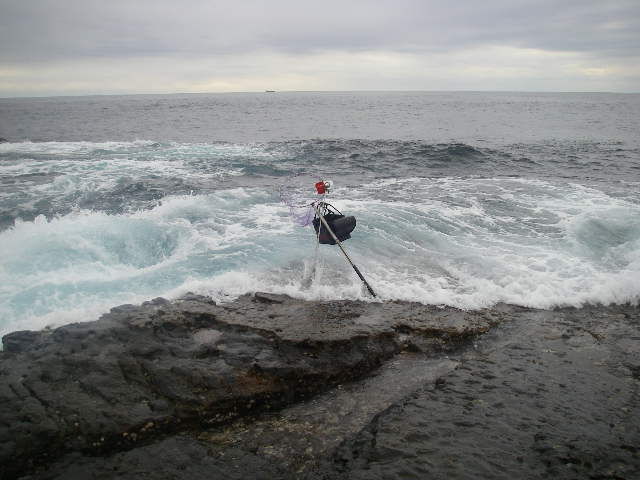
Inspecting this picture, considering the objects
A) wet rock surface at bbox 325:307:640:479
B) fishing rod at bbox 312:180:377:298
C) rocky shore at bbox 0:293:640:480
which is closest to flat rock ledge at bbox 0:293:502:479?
rocky shore at bbox 0:293:640:480

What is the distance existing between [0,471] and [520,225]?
10.8m

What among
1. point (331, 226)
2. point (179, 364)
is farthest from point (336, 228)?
point (179, 364)

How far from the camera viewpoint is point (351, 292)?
646 cm

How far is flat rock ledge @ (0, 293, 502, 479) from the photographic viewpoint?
3.61 metres

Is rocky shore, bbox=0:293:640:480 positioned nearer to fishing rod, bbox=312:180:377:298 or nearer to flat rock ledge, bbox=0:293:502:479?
flat rock ledge, bbox=0:293:502:479

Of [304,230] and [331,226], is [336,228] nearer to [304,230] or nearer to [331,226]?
[331,226]

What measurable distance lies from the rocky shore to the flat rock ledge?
16 mm

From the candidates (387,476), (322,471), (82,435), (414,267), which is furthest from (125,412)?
(414,267)

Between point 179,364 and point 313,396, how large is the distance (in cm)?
145

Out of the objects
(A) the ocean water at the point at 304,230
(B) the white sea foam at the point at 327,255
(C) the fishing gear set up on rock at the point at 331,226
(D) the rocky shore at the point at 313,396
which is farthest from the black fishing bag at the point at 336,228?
(D) the rocky shore at the point at 313,396

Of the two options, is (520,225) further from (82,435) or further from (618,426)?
(82,435)

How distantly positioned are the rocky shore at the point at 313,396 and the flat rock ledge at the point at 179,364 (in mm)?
16

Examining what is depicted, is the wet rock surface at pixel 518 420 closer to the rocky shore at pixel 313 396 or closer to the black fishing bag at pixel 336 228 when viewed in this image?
the rocky shore at pixel 313 396

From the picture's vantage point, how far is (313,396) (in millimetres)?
4258
